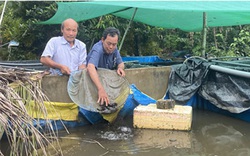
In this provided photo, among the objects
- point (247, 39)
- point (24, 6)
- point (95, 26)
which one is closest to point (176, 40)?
point (247, 39)

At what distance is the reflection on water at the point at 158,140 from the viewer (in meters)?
3.83

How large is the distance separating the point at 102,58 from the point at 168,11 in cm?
287

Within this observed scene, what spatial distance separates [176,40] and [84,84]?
647cm

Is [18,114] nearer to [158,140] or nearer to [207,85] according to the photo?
[158,140]

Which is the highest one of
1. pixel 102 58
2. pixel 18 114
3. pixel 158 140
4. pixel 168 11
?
pixel 168 11

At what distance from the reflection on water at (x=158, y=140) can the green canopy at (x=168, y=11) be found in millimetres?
1727

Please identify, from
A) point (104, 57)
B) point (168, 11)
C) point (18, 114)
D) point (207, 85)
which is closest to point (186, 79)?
point (207, 85)

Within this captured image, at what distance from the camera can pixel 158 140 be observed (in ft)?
13.9

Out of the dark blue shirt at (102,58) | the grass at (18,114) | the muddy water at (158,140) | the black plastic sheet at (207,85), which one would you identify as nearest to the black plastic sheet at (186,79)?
the black plastic sheet at (207,85)

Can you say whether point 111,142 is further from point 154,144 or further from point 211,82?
point 211,82

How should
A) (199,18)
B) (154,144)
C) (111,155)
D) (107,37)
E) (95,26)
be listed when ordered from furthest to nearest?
1. (95,26)
2. (199,18)
3. (107,37)
4. (154,144)
5. (111,155)

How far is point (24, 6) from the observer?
885 centimetres

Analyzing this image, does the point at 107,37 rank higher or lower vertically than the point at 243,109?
higher

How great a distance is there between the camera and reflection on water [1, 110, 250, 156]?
3834 mm
